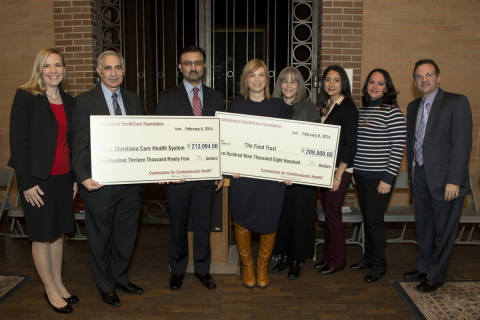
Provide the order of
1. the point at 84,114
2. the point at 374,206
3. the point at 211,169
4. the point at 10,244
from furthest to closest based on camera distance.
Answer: the point at 10,244, the point at 374,206, the point at 211,169, the point at 84,114

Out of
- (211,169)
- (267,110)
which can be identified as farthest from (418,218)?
(211,169)

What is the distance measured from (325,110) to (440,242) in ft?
5.17

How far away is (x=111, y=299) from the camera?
3.21 m

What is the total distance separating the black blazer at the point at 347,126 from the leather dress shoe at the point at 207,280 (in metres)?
1.63

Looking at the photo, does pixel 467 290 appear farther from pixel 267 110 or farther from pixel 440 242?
pixel 267 110

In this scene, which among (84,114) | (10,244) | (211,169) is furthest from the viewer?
(10,244)

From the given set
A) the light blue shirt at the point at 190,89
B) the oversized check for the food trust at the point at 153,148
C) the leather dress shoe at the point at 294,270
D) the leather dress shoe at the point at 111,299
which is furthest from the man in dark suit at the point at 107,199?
the leather dress shoe at the point at 294,270

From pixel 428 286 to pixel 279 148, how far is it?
71.7 inches

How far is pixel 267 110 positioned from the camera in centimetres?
333

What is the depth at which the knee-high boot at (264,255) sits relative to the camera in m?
3.47

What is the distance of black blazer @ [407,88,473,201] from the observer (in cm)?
320

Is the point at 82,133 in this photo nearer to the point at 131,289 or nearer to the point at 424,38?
the point at 131,289

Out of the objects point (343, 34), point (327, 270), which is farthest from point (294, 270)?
point (343, 34)

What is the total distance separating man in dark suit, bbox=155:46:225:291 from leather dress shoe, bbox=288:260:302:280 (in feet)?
2.48
